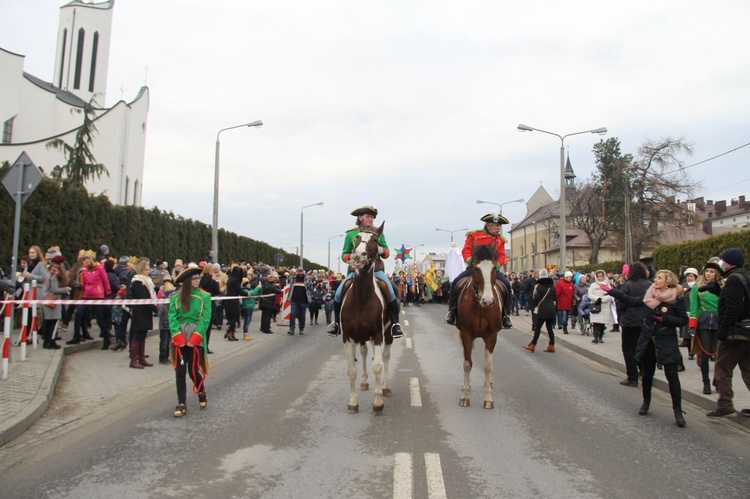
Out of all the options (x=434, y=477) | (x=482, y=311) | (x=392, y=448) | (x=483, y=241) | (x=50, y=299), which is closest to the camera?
(x=434, y=477)

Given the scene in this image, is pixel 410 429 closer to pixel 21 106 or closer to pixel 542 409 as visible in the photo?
pixel 542 409

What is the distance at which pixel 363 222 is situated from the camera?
8.28 metres

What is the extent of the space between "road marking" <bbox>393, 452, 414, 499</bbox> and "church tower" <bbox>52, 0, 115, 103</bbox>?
6061 cm

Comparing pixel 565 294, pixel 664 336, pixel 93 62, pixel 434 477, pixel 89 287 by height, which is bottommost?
pixel 434 477

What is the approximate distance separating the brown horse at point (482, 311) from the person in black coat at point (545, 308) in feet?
21.1

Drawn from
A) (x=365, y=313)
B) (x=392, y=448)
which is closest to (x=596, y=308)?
(x=365, y=313)

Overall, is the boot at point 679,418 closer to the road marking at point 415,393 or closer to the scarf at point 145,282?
the road marking at point 415,393

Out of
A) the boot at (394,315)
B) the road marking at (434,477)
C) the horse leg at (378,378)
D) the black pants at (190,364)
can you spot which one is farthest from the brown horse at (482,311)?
the black pants at (190,364)

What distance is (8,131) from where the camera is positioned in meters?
42.5

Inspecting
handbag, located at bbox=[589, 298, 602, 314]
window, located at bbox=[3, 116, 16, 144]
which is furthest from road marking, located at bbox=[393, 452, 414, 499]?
window, located at bbox=[3, 116, 16, 144]

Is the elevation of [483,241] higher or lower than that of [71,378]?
higher

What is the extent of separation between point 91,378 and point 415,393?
5380 mm

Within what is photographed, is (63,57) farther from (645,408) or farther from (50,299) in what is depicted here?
(645,408)

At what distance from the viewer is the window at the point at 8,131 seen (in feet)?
138
